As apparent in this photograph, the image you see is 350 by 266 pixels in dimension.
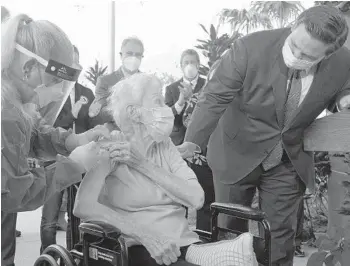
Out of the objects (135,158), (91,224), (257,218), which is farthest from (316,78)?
(91,224)

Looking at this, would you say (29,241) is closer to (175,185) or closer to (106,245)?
(106,245)

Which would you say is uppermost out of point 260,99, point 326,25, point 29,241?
point 326,25

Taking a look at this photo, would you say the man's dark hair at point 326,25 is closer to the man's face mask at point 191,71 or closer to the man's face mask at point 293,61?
the man's face mask at point 293,61

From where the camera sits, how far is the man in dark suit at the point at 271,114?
2094mm

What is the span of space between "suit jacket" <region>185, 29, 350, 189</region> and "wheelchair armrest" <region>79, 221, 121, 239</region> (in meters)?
0.71

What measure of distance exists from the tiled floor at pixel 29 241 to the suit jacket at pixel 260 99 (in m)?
1.23

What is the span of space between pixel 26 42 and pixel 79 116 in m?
1.75

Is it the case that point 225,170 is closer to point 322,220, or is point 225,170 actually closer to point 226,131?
point 226,131

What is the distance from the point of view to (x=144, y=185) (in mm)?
1711

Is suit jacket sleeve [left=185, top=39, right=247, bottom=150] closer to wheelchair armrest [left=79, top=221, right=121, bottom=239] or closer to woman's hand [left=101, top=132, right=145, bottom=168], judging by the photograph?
woman's hand [left=101, top=132, right=145, bottom=168]

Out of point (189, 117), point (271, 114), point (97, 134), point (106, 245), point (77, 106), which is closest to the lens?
point (106, 245)

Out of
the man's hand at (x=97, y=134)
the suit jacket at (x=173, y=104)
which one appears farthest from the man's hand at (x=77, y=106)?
the man's hand at (x=97, y=134)

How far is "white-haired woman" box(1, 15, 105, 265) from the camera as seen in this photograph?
1.39 meters

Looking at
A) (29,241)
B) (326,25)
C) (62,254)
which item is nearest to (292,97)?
(326,25)
